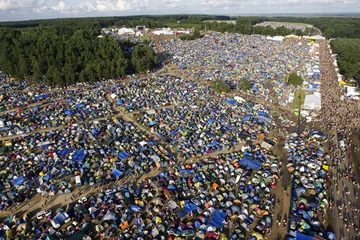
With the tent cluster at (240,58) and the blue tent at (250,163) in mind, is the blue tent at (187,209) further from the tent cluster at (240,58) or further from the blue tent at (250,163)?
the tent cluster at (240,58)

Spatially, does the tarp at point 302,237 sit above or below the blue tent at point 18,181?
below

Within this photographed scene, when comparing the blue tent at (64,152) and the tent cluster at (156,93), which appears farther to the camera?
the tent cluster at (156,93)

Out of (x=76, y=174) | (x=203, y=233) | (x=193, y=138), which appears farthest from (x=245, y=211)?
(x=76, y=174)

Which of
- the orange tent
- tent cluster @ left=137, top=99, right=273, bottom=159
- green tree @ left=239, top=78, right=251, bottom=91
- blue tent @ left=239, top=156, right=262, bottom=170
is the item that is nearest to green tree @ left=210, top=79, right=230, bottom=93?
green tree @ left=239, top=78, right=251, bottom=91

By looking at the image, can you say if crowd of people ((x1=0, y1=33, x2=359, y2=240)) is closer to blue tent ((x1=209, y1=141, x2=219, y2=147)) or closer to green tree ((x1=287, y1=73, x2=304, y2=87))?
blue tent ((x1=209, y1=141, x2=219, y2=147))

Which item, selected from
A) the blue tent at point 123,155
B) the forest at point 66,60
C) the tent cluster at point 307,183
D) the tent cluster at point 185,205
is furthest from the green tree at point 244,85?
the blue tent at point 123,155

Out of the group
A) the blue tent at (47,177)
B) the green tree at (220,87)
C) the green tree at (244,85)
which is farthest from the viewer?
the green tree at (244,85)

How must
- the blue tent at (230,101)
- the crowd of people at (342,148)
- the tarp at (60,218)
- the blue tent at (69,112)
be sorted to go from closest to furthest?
the tarp at (60,218) → the crowd of people at (342,148) → the blue tent at (69,112) → the blue tent at (230,101)

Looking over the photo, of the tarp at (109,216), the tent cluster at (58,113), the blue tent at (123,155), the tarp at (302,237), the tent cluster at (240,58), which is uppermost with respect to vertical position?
the tent cluster at (240,58)
